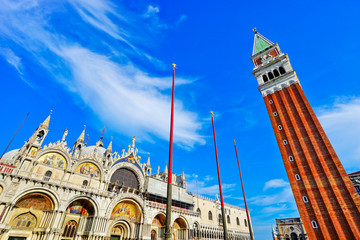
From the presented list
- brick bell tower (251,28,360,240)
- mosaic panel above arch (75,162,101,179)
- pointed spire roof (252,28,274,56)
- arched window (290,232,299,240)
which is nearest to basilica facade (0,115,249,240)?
mosaic panel above arch (75,162,101,179)

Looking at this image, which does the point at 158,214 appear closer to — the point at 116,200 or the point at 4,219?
the point at 116,200

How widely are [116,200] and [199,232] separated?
791 inches

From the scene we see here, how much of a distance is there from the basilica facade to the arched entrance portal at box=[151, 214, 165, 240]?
4cm

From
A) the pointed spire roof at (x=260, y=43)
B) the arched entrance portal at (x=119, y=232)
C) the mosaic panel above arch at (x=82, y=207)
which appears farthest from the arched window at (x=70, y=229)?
the pointed spire roof at (x=260, y=43)

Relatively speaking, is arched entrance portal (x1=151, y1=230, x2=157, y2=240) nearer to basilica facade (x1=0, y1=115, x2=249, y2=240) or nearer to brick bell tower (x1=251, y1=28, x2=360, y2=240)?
basilica facade (x1=0, y1=115, x2=249, y2=240)

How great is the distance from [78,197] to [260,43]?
52618mm

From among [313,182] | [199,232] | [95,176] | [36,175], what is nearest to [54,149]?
[36,175]

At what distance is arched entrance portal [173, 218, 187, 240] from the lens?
34.1m


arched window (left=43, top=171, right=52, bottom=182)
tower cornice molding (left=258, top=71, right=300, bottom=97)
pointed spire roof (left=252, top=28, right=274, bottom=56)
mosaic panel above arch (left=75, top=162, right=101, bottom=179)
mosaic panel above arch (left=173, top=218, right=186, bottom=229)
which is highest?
pointed spire roof (left=252, top=28, right=274, bottom=56)

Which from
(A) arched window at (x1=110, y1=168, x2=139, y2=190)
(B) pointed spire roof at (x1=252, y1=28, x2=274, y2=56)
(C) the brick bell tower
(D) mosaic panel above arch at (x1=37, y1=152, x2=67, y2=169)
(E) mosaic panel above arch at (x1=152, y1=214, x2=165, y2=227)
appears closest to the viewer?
(C) the brick bell tower

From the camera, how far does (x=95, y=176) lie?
28016 millimetres

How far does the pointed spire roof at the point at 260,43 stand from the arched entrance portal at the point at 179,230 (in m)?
43.3

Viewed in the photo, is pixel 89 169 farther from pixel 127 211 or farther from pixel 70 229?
pixel 127 211

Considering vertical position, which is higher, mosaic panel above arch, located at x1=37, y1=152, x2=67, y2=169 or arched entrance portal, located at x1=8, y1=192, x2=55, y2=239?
mosaic panel above arch, located at x1=37, y1=152, x2=67, y2=169
